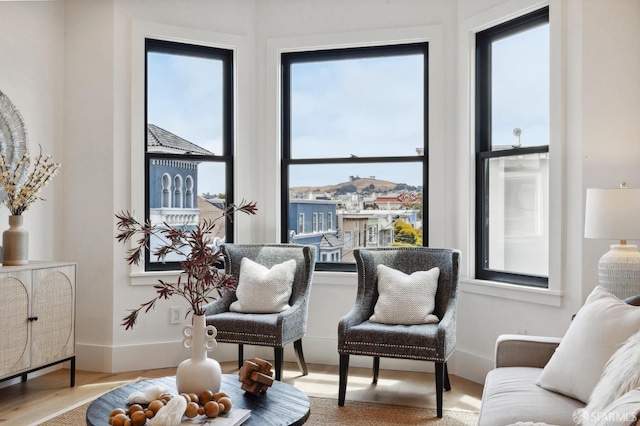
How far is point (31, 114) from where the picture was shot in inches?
156

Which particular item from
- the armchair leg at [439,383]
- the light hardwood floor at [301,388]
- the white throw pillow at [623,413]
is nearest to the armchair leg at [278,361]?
the light hardwood floor at [301,388]

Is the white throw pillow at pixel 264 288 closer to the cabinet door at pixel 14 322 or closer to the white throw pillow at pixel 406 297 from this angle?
the white throw pillow at pixel 406 297

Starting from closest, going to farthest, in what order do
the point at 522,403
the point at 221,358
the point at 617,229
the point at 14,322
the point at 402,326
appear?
the point at 522,403 → the point at 617,229 → the point at 14,322 → the point at 402,326 → the point at 221,358

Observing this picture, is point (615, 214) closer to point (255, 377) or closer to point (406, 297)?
point (406, 297)

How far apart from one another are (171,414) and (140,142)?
2.71 meters

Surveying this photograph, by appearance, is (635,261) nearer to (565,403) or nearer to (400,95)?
(565,403)

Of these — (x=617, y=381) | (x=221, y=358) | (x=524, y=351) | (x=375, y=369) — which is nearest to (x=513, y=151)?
(x=524, y=351)

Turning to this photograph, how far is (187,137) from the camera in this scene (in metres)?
4.44

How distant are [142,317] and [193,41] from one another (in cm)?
215

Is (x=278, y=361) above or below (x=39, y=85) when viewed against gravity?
below

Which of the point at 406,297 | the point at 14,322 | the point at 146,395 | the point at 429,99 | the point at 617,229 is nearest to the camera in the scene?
the point at 146,395

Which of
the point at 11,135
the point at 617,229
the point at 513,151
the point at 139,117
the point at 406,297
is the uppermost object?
the point at 139,117

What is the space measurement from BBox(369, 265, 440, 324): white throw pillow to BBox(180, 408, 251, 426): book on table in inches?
62.5

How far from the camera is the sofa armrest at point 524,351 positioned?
2.52 m
